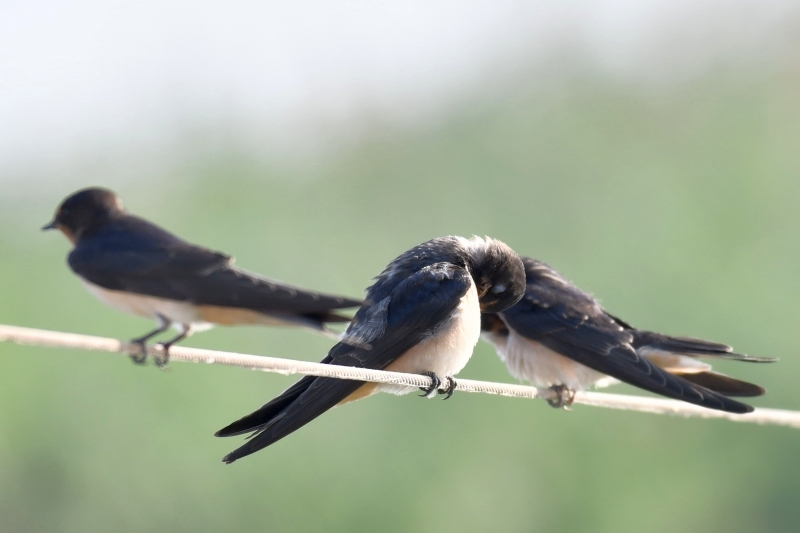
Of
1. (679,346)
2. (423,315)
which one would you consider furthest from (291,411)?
(679,346)

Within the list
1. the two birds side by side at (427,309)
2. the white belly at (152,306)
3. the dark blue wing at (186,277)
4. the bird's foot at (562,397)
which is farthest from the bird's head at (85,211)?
the bird's foot at (562,397)

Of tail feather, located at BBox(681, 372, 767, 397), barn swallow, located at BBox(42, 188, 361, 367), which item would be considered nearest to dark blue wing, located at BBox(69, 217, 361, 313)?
barn swallow, located at BBox(42, 188, 361, 367)

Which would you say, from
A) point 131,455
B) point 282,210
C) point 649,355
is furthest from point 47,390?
point 649,355

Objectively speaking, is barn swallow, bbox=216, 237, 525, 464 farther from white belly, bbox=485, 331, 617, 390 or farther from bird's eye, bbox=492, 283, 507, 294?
white belly, bbox=485, 331, 617, 390

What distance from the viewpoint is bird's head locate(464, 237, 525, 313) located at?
4.74 metres

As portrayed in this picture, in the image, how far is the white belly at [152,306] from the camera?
5.95 metres

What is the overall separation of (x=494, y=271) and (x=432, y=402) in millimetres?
5706

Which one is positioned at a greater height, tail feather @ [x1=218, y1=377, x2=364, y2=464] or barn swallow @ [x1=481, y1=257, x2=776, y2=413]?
barn swallow @ [x1=481, y1=257, x2=776, y2=413]

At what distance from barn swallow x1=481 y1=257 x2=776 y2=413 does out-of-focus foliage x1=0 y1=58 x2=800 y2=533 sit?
14.6 ft

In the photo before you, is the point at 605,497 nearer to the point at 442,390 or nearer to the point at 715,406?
the point at 715,406

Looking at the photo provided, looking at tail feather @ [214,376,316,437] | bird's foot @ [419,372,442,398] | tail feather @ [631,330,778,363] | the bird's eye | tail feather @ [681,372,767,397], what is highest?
tail feather @ [631,330,778,363]

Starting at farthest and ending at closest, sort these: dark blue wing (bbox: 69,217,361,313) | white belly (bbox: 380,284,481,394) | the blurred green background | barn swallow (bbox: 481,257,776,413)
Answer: the blurred green background
dark blue wing (bbox: 69,217,361,313)
barn swallow (bbox: 481,257,776,413)
white belly (bbox: 380,284,481,394)

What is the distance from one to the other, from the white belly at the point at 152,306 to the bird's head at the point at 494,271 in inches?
78.8

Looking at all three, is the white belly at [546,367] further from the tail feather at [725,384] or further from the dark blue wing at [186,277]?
the dark blue wing at [186,277]
